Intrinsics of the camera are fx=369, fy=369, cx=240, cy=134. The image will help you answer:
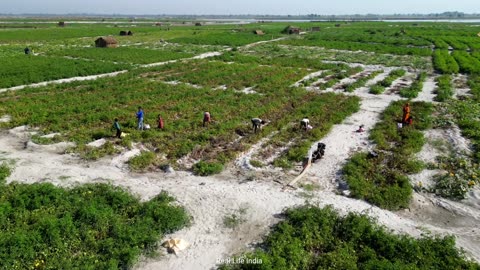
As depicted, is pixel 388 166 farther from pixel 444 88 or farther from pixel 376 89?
pixel 444 88

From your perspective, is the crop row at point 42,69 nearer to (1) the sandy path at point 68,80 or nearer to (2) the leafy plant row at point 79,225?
(1) the sandy path at point 68,80

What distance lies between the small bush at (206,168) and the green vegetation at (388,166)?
487cm

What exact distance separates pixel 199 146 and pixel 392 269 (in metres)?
9.73

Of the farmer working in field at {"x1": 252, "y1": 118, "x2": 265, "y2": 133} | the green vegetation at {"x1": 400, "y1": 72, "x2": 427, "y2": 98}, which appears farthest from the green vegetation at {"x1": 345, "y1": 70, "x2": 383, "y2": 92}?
the farmer working in field at {"x1": 252, "y1": 118, "x2": 265, "y2": 133}

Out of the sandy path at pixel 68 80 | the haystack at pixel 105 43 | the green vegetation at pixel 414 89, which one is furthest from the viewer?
the haystack at pixel 105 43

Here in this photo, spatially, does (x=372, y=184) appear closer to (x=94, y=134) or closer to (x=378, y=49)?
(x=94, y=134)

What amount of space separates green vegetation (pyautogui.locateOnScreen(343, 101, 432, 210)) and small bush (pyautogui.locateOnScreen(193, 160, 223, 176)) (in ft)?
16.0

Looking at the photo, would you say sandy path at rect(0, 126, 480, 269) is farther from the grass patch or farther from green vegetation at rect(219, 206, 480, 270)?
green vegetation at rect(219, 206, 480, 270)

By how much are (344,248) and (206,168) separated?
6.20 meters

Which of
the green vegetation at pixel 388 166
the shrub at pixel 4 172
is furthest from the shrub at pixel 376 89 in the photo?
the shrub at pixel 4 172

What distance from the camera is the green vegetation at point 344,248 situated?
9266 mm

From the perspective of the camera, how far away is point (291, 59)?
136ft

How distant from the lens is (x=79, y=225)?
10.5 m

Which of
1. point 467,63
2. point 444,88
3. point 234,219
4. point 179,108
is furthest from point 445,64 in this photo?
point 234,219
